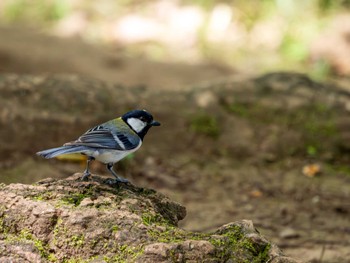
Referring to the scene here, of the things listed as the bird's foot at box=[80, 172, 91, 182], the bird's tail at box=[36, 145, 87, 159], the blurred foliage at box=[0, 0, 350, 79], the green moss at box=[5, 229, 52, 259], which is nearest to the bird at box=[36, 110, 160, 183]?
the bird's tail at box=[36, 145, 87, 159]

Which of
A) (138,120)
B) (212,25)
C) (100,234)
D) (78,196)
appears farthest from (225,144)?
(212,25)

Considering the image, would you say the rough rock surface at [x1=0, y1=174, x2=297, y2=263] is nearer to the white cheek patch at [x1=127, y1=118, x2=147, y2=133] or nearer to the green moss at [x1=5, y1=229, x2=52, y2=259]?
the green moss at [x1=5, y1=229, x2=52, y2=259]

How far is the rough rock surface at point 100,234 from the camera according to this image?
9.96 feet

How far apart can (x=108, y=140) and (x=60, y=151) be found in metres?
0.39

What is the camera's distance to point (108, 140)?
163 inches

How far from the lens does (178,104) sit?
24.7 feet

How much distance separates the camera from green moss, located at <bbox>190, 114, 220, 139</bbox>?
291 inches

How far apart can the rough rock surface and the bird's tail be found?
0.98 ft

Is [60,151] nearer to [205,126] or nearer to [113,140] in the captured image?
[113,140]

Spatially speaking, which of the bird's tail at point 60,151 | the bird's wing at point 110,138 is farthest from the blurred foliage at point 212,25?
the bird's tail at point 60,151

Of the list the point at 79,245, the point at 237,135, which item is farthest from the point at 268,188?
the point at 79,245

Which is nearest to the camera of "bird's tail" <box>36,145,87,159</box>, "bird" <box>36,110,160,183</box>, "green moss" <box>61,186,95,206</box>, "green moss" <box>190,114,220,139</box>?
"green moss" <box>61,186,95,206</box>

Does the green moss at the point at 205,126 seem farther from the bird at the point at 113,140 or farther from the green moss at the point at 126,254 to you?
the green moss at the point at 126,254

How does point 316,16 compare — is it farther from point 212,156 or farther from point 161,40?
point 212,156
